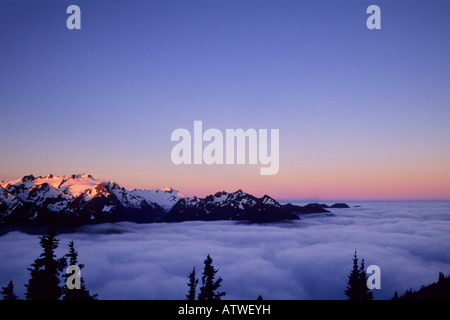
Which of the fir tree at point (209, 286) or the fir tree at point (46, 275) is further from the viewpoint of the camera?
the fir tree at point (209, 286)

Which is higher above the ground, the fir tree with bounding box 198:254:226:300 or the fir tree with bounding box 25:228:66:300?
the fir tree with bounding box 25:228:66:300

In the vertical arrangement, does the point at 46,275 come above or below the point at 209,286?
above

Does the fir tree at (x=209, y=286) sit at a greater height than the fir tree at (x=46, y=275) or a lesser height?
lesser

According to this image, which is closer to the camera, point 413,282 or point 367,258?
point 413,282

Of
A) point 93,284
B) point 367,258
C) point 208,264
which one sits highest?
point 208,264

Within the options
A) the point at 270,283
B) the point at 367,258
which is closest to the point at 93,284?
the point at 270,283

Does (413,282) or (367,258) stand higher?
(367,258)

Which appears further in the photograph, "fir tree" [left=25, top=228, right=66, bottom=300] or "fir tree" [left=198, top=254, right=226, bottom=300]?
"fir tree" [left=198, top=254, right=226, bottom=300]

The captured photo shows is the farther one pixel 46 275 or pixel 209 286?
pixel 209 286
